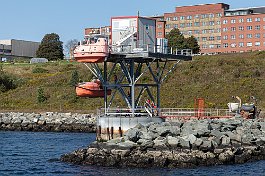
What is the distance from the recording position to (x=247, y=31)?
537 ft

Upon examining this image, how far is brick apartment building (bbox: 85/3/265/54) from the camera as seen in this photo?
162 metres

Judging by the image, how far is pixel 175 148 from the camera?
Answer: 40406 mm

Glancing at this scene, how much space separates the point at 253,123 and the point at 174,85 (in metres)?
46.7

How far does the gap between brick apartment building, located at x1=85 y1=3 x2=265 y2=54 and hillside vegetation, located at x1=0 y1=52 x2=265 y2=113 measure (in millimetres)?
43387

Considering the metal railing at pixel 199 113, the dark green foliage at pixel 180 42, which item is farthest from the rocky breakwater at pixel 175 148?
the dark green foliage at pixel 180 42

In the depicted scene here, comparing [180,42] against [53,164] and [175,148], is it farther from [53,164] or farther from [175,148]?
[175,148]

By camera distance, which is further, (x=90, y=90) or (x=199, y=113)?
(x=199, y=113)

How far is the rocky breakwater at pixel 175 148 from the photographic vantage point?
39.4 m

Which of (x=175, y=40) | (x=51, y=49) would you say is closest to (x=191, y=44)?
(x=175, y=40)

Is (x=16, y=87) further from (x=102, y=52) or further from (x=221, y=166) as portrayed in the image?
(x=221, y=166)

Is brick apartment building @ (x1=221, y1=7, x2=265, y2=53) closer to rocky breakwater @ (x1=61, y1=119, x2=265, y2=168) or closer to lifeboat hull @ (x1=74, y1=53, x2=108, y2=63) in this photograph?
lifeboat hull @ (x1=74, y1=53, x2=108, y2=63)

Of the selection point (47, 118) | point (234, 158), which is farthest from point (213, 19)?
point (234, 158)

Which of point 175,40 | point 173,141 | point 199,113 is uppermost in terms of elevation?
point 175,40

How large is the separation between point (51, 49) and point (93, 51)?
13372cm
